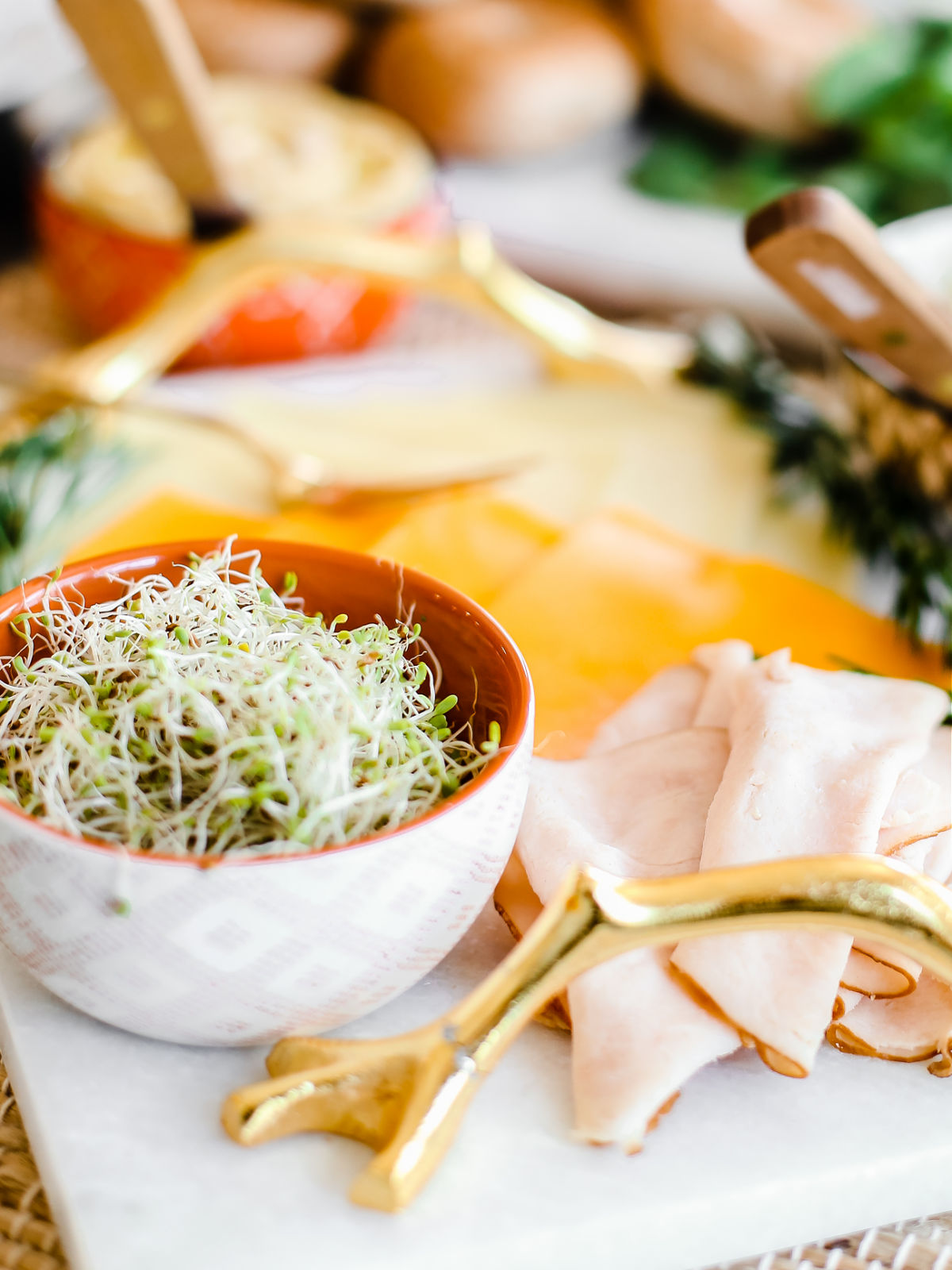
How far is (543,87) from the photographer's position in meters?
1.65

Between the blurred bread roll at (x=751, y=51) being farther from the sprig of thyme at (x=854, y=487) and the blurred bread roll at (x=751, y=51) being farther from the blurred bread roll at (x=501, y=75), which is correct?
the sprig of thyme at (x=854, y=487)

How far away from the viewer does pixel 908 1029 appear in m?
0.49

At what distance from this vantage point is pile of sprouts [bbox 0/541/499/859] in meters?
0.44

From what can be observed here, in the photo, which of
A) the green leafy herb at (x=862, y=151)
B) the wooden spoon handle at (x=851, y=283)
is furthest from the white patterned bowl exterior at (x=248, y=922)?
the green leafy herb at (x=862, y=151)

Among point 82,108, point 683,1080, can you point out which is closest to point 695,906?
point 683,1080

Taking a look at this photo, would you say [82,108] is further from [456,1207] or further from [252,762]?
[456,1207]

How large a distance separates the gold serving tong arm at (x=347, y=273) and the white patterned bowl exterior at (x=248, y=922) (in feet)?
2.25

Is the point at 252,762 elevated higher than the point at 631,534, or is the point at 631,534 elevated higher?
the point at 252,762

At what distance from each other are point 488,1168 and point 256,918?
0.13 metres

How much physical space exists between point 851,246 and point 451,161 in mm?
1147

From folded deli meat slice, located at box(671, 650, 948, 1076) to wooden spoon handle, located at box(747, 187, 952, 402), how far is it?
0.87ft

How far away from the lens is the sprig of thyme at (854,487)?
825mm

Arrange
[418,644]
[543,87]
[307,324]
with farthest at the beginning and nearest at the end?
[543,87] → [307,324] → [418,644]

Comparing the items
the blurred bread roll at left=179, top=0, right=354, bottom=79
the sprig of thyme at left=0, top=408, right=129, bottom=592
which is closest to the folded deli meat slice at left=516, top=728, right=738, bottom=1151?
the sprig of thyme at left=0, top=408, right=129, bottom=592
